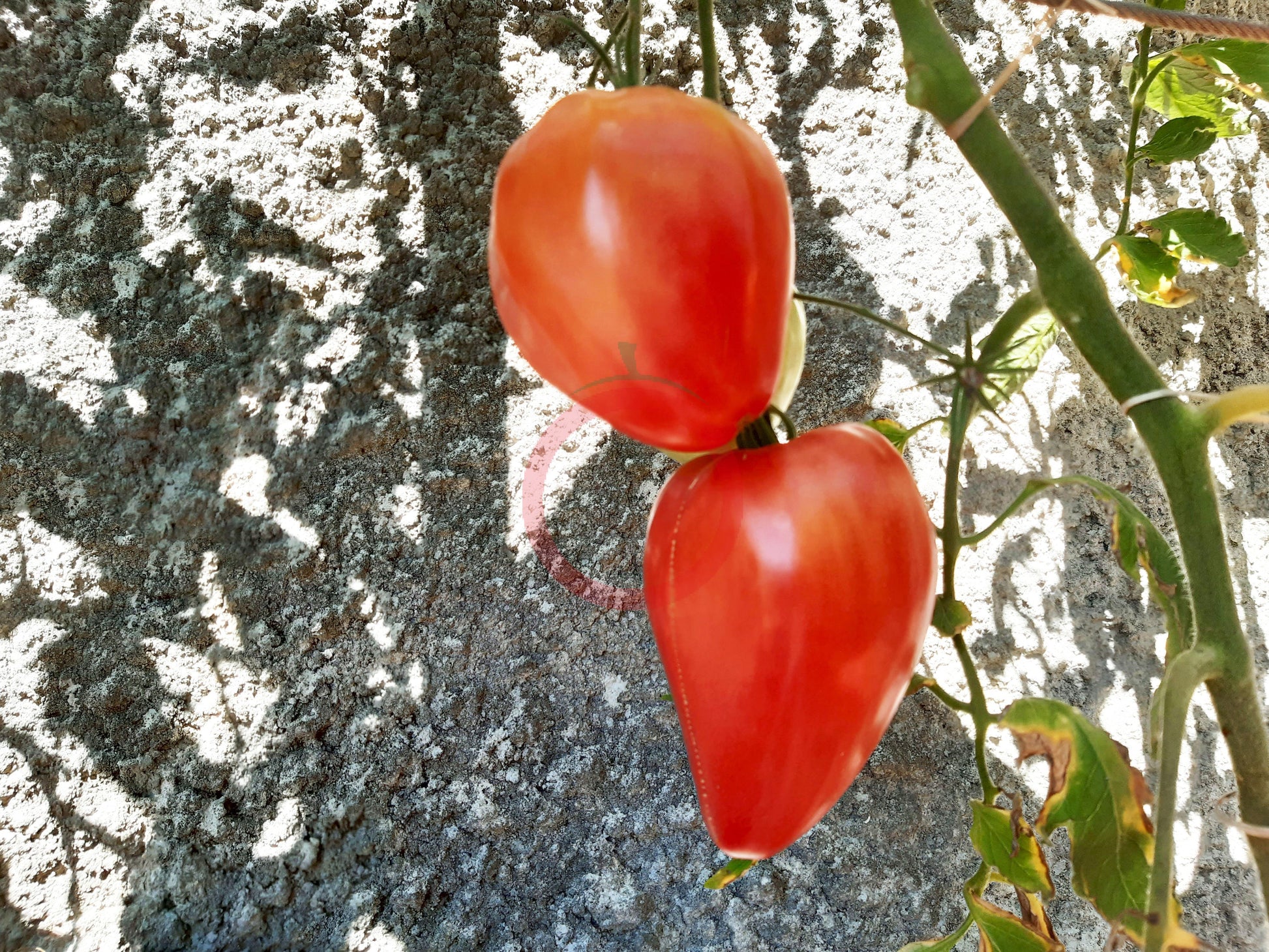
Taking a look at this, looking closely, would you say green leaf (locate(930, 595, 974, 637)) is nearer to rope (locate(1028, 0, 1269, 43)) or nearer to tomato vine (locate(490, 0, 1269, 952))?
tomato vine (locate(490, 0, 1269, 952))

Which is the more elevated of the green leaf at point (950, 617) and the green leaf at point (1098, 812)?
the green leaf at point (950, 617)

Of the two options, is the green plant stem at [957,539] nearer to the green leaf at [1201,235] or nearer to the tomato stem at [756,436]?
the tomato stem at [756,436]

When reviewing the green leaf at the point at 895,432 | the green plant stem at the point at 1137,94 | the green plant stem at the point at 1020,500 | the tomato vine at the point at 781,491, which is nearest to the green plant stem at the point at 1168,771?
the tomato vine at the point at 781,491

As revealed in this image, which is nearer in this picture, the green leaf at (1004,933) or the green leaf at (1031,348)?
the green leaf at (1004,933)

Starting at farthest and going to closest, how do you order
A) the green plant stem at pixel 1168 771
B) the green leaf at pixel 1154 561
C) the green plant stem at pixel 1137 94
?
the green plant stem at pixel 1137 94
the green leaf at pixel 1154 561
the green plant stem at pixel 1168 771

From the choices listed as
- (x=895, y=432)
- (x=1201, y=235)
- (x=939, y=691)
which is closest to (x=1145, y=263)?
(x=1201, y=235)

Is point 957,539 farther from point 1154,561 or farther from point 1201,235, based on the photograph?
point 1201,235
